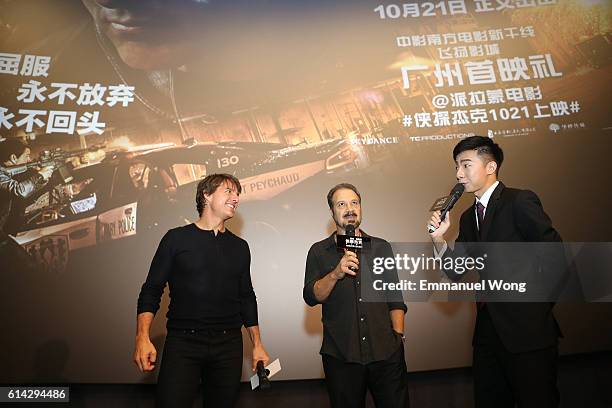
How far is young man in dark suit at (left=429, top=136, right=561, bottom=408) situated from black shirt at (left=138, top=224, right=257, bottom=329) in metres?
1.01

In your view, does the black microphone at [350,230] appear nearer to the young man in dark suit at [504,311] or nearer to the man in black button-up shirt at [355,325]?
the man in black button-up shirt at [355,325]

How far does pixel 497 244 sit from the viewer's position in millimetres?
2275

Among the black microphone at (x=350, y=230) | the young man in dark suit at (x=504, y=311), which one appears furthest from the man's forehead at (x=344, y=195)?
the young man in dark suit at (x=504, y=311)

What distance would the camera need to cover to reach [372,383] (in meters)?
2.34

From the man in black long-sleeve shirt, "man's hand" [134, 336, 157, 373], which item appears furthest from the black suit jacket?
"man's hand" [134, 336, 157, 373]

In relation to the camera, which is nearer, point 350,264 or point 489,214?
point 350,264

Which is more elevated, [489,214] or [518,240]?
[489,214]

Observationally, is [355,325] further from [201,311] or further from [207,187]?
[207,187]

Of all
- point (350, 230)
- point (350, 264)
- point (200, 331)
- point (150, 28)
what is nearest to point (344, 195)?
point (350, 230)

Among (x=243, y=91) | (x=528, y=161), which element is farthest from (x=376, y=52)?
(x=528, y=161)

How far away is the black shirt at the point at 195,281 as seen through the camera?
2.39 m

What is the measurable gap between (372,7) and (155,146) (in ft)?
6.40

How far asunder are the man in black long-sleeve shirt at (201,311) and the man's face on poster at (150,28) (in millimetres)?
1659

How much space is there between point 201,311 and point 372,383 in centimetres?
86
